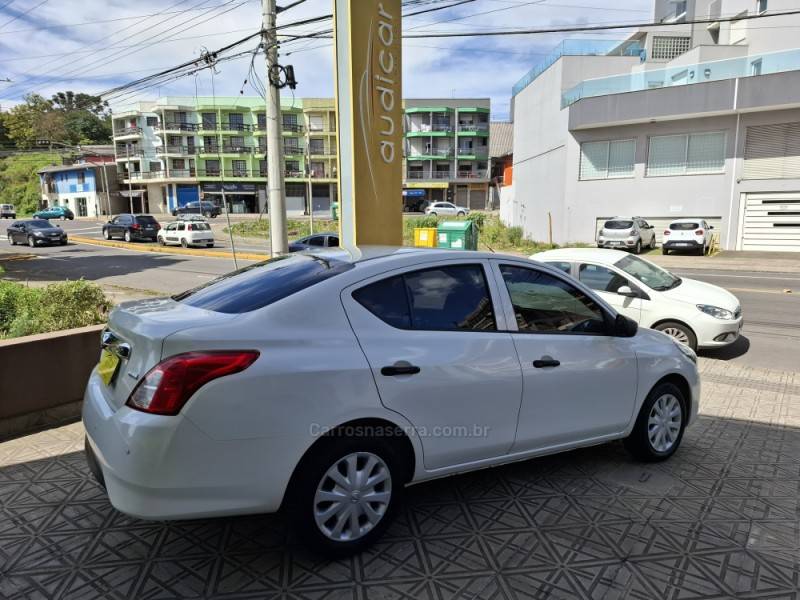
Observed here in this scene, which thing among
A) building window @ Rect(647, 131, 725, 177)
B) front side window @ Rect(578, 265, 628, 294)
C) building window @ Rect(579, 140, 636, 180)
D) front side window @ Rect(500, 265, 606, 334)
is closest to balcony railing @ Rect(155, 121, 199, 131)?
building window @ Rect(579, 140, 636, 180)

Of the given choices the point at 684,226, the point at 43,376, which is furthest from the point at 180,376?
the point at 684,226

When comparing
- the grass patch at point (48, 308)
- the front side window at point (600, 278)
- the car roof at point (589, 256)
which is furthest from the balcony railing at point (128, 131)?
the front side window at point (600, 278)

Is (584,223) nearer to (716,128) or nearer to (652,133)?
(652,133)

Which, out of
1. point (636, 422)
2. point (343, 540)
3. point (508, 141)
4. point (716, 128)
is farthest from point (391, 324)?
point (508, 141)

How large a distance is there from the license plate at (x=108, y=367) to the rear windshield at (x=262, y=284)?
1.58 ft

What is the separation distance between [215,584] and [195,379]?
1.08 m

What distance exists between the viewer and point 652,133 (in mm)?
28344

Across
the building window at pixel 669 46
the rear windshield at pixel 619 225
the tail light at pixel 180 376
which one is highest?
the building window at pixel 669 46

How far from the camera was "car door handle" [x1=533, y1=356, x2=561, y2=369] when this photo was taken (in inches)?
133

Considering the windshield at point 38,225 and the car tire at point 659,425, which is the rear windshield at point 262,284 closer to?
the car tire at point 659,425

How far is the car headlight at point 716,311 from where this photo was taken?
306 inches

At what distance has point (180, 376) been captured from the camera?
2.47 metres

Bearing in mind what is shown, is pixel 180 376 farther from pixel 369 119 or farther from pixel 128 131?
pixel 128 131

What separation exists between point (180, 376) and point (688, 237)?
2641 cm
